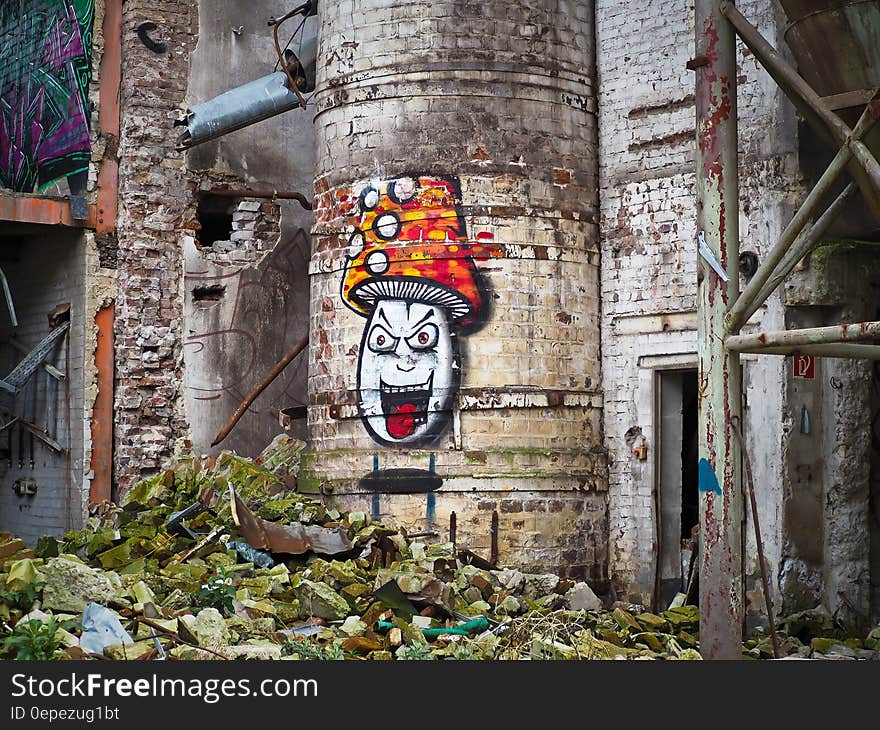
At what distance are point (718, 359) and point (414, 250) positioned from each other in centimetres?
390

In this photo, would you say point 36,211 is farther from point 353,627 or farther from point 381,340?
point 353,627

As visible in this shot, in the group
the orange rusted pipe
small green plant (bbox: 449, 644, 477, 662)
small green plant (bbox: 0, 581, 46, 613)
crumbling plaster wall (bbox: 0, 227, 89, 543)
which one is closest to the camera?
small green plant (bbox: 449, 644, 477, 662)

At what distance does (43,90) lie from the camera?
13.8 meters

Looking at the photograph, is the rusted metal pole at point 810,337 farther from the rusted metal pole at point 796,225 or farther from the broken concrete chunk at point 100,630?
the broken concrete chunk at point 100,630

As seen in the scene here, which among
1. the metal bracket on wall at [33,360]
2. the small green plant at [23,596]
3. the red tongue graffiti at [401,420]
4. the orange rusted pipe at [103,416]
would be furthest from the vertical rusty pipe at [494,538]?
the metal bracket on wall at [33,360]

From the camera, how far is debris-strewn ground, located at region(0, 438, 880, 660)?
7918 mm

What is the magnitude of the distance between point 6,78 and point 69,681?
1040 cm

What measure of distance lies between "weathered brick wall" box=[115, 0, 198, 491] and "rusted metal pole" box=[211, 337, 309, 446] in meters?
0.45

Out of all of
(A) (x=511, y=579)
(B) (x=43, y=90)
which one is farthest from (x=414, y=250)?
(B) (x=43, y=90)

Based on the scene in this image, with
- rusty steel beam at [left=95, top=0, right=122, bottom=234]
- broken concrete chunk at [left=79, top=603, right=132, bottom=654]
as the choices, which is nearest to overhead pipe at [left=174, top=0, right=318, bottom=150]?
rusty steel beam at [left=95, top=0, right=122, bottom=234]

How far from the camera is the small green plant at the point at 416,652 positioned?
25.8ft

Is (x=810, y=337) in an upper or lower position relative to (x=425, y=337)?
lower

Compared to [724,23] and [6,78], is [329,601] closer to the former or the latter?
[724,23]

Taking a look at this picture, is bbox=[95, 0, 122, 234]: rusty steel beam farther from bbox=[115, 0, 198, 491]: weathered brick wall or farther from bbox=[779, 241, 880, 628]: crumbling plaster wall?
bbox=[779, 241, 880, 628]: crumbling plaster wall
